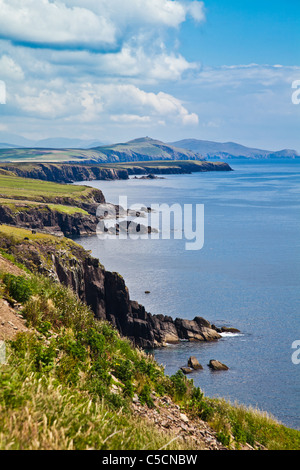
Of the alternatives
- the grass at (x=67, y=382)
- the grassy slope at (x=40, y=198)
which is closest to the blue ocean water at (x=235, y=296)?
the grassy slope at (x=40, y=198)

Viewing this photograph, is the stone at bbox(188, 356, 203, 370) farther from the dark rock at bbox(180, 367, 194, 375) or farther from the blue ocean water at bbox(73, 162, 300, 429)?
the blue ocean water at bbox(73, 162, 300, 429)

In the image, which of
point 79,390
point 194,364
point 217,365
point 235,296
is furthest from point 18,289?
point 235,296

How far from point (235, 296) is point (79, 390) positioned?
73.9m

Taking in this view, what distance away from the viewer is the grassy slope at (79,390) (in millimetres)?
9108

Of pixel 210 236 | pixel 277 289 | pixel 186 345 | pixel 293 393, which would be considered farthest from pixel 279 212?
pixel 293 393

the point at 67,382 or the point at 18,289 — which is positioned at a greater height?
the point at 18,289

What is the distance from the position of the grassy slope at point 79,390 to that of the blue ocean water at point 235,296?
31160mm

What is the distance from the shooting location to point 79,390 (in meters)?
12.8

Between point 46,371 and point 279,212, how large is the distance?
183 metres

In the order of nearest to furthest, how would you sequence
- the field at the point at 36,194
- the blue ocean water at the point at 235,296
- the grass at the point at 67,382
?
the grass at the point at 67,382, the blue ocean water at the point at 235,296, the field at the point at 36,194

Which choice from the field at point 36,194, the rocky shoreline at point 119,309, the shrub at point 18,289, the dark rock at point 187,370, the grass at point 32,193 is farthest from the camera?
the grass at point 32,193

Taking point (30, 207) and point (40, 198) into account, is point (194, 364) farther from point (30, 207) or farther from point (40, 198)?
point (40, 198)

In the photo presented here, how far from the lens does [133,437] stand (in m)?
10.2

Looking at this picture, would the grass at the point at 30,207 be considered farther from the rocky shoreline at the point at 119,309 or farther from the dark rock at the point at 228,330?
the dark rock at the point at 228,330
